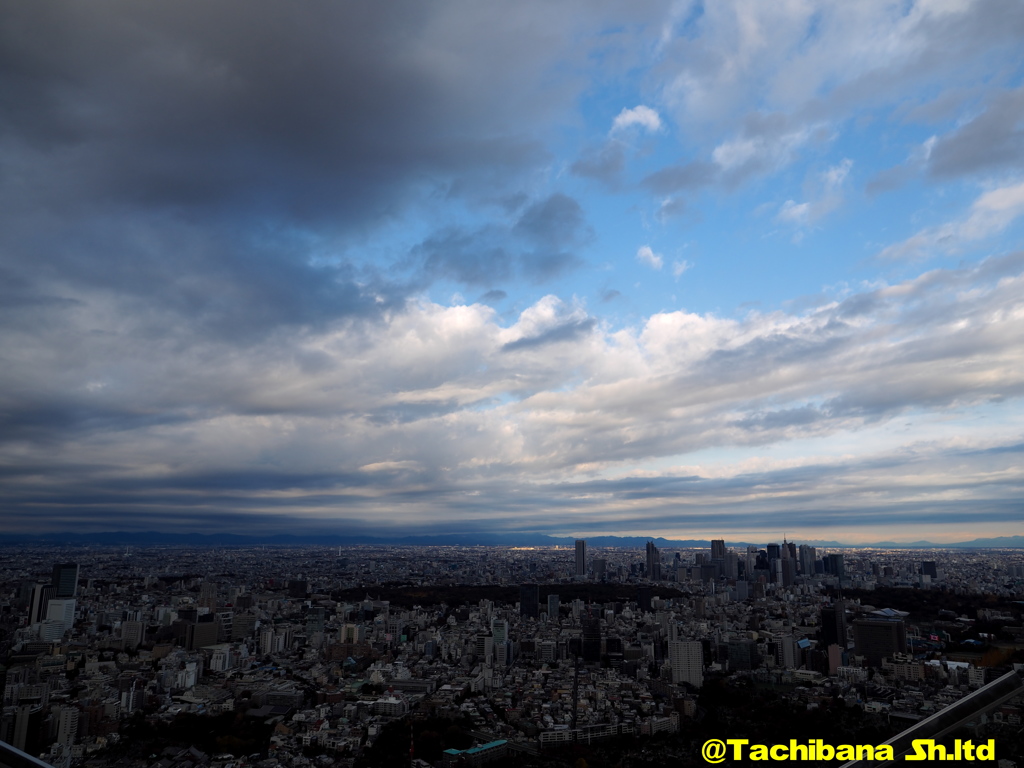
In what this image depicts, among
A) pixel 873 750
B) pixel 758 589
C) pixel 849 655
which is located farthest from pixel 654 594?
pixel 873 750

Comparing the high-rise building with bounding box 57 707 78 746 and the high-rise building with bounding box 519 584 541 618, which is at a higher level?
the high-rise building with bounding box 57 707 78 746

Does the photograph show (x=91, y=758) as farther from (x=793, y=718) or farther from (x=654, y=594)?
(x=654, y=594)

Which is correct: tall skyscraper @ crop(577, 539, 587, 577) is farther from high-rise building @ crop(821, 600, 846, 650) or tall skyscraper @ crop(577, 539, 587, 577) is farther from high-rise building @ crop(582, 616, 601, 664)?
high-rise building @ crop(821, 600, 846, 650)

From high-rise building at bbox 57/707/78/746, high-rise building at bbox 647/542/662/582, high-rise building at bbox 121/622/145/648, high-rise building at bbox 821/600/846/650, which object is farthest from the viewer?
high-rise building at bbox 647/542/662/582

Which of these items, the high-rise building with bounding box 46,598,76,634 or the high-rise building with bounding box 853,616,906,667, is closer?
the high-rise building with bounding box 46,598,76,634

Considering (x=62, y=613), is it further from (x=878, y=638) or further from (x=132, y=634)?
(x=878, y=638)

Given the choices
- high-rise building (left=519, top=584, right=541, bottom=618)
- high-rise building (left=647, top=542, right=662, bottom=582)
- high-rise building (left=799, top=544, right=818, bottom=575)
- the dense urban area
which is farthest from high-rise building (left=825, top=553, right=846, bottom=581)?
high-rise building (left=519, top=584, right=541, bottom=618)

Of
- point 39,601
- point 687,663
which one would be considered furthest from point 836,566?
point 39,601
